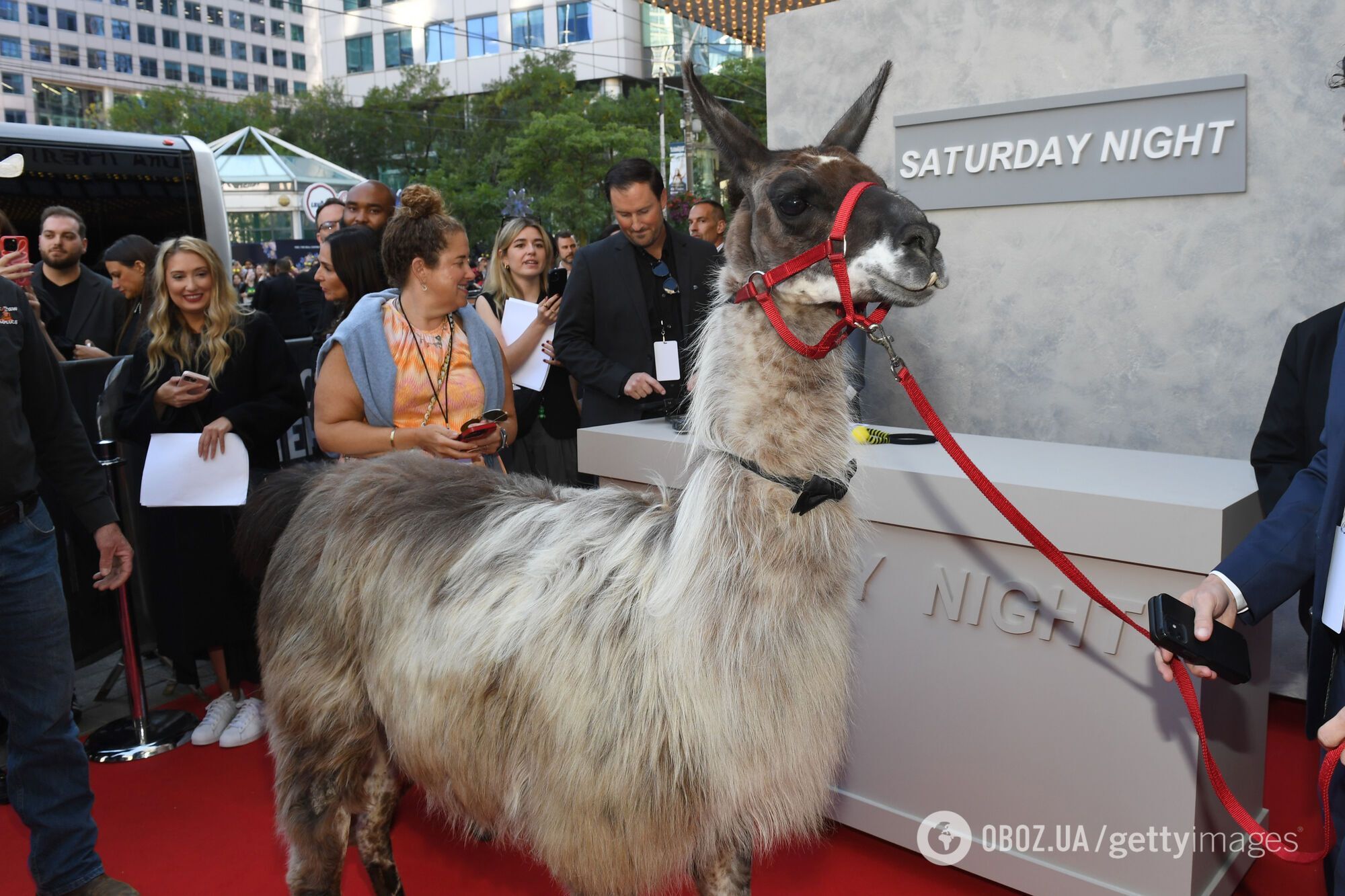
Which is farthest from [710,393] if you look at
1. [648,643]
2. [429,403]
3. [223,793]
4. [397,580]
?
[223,793]

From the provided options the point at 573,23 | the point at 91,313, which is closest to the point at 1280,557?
the point at 91,313

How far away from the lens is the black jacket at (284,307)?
652cm

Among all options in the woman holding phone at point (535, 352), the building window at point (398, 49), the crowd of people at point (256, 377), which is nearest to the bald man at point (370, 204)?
the crowd of people at point (256, 377)

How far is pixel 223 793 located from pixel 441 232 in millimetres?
2395

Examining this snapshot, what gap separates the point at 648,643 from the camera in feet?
6.72

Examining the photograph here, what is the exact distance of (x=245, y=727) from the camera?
419cm

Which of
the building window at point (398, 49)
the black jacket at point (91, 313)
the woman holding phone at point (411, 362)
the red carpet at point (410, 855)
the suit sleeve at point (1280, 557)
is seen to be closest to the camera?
the suit sleeve at point (1280, 557)

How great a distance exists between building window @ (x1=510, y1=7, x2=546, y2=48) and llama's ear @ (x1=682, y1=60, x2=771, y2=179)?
53.5m

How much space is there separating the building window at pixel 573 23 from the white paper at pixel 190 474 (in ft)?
169

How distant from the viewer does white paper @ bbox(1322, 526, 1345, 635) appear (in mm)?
1599

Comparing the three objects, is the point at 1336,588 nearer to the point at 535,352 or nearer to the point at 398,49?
the point at 535,352

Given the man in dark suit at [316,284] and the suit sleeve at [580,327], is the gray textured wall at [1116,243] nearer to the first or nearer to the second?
the suit sleeve at [580,327]

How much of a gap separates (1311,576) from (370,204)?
4694 millimetres

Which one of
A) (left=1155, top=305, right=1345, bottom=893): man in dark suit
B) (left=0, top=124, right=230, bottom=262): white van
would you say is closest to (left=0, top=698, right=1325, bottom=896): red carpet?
(left=1155, top=305, right=1345, bottom=893): man in dark suit
